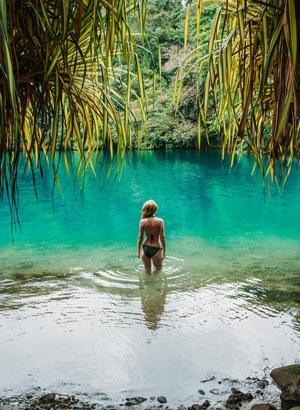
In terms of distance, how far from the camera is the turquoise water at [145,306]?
4.35 metres

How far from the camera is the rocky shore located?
11.9 feet

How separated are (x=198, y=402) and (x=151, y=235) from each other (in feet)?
12.3

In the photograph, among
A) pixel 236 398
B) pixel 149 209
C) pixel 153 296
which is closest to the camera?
pixel 236 398

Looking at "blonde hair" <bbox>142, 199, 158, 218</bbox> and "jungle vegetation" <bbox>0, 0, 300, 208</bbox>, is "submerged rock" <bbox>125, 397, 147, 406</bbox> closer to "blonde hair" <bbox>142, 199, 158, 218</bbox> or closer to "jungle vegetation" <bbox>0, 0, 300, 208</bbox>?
"jungle vegetation" <bbox>0, 0, 300, 208</bbox>

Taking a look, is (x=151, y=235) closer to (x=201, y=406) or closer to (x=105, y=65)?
(x=201, y=406)

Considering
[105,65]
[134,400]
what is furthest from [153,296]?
[105,65]

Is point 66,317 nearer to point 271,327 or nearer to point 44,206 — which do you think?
point 271,327

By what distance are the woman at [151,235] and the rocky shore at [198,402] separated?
359 centimetres

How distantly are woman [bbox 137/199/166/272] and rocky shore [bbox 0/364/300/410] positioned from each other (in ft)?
11.8

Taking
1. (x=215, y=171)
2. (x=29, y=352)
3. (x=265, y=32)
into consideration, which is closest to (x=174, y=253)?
(x=29, y=352)

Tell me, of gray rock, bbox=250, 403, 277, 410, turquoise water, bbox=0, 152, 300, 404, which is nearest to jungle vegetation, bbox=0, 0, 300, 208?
turquoise water, bbox=0, 152, 300, 404

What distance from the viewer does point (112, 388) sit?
13.3ft

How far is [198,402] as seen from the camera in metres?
3.81

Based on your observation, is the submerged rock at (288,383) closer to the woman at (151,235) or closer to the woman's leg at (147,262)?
the woman at (151,235)
